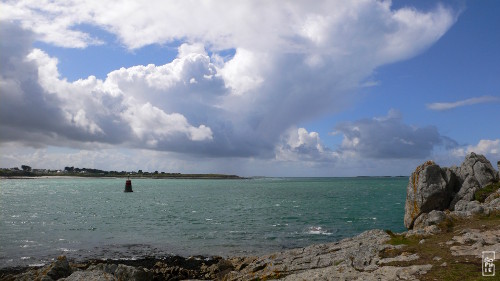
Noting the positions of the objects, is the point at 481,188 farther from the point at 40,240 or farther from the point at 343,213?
the point at 40,240

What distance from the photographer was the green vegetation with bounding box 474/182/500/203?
3441 centimetres

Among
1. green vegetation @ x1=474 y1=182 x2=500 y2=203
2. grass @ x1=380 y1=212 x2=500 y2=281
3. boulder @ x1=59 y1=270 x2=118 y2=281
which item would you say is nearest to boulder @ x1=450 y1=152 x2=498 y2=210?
green vegetation @ x1=474 y1=182 x2=500 y2=203

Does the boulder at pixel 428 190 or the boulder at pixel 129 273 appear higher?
the boulder at pixel 428 190

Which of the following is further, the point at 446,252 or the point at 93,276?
the point at 93,276

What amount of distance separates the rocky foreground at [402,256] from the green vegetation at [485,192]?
0.28 ft

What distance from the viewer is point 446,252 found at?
17.1 meters

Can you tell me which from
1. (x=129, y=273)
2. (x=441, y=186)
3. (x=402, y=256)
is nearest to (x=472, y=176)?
(x=441, y=186)

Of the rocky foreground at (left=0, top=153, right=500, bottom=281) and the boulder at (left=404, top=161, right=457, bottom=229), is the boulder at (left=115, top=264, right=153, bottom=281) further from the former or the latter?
the boulder at (left=404, top=161, right=457, bottom=229)

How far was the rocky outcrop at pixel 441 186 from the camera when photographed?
35.7 meters

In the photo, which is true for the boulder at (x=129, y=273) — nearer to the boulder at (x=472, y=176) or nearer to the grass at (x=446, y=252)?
the grass at (x=446, y=252)

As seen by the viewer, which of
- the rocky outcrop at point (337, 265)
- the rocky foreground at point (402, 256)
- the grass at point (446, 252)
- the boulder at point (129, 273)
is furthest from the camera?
the boulder at point (129, 273)

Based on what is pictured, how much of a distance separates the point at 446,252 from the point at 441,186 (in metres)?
22.0

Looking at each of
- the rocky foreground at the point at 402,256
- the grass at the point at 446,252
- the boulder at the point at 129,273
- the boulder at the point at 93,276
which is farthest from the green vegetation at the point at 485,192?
the boulder at the point at 93,276

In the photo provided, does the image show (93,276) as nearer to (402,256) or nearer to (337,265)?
(337,265)
